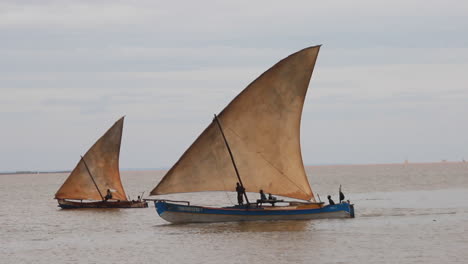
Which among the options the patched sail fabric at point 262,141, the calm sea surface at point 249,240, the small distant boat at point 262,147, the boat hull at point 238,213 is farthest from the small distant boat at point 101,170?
the patched sail fabric at point 262,141

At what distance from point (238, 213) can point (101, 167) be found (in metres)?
27.4

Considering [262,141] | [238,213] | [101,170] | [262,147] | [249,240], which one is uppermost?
[101,170]

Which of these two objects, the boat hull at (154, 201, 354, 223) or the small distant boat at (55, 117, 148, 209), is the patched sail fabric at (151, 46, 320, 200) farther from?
the small distant boat at (55, 117, 148, 209)

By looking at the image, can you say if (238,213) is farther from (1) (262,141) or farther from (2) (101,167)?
(2) (101,167)

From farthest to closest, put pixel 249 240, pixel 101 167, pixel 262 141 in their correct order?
pixel 101 167 < pixel 262 141 < pixel 249 240

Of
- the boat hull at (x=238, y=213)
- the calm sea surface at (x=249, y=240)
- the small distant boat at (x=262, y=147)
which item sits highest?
the small distant boat at (x=262, y=147)

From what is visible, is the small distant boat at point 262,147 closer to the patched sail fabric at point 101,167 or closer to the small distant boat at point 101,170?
the small distant boat at point 101,170

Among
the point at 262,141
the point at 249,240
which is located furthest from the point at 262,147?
the point at 249,240

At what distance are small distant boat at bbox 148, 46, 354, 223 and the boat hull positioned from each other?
0.20 ft

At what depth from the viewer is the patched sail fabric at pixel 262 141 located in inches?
1999

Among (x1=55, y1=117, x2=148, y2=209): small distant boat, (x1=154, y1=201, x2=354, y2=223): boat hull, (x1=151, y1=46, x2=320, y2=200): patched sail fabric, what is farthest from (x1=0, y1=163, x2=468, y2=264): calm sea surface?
(x1=55, y1=117, x2=148, y2=209): small distant boat

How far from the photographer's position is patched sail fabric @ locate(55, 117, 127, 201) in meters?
75.9

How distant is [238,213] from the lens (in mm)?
51906

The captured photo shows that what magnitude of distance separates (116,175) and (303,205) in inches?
1132
